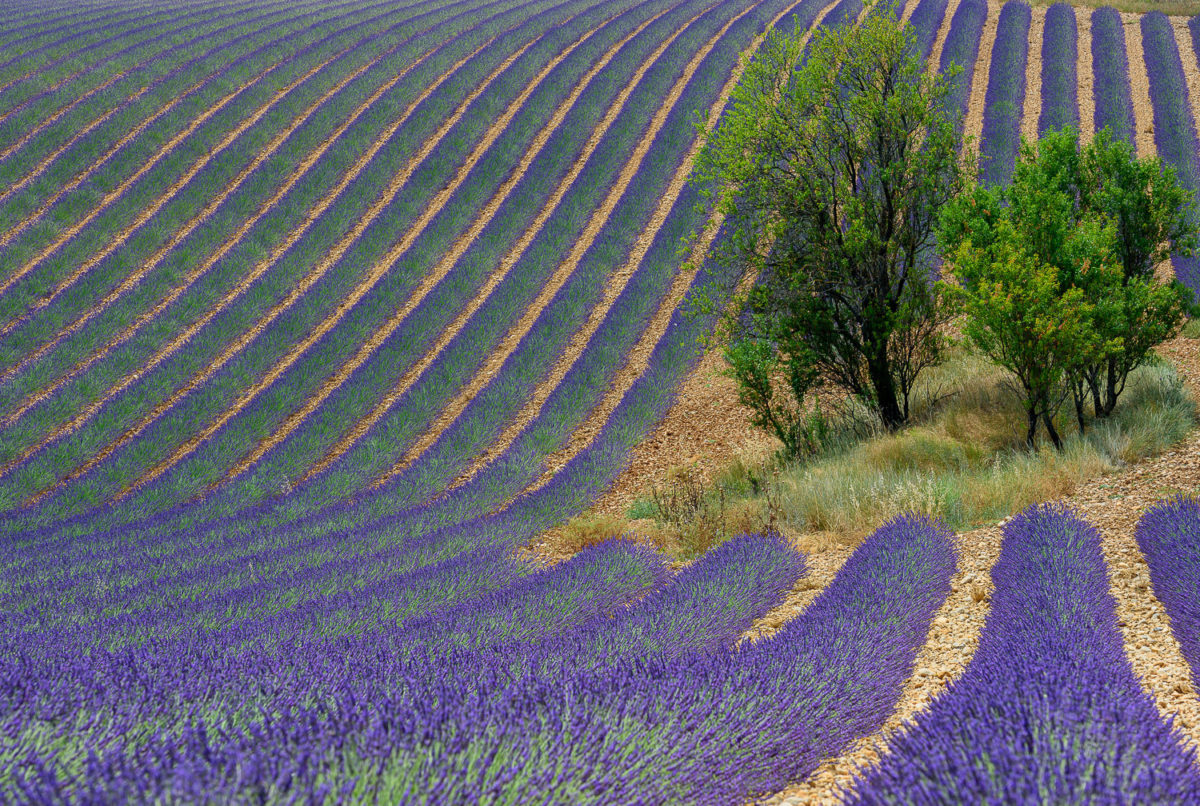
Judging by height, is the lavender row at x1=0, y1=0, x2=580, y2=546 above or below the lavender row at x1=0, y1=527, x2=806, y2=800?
above

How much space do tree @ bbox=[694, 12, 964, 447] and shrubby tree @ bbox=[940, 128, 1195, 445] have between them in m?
0.66

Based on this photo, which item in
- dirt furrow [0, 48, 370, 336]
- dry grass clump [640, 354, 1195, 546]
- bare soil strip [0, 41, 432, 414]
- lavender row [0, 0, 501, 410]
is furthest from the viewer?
dirt furrow [0, 48, 370, 336]

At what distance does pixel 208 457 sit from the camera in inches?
426

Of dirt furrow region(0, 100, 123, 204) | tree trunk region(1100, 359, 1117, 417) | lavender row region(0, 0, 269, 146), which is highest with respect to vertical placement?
lavender row region(0, 0, 269, 146)

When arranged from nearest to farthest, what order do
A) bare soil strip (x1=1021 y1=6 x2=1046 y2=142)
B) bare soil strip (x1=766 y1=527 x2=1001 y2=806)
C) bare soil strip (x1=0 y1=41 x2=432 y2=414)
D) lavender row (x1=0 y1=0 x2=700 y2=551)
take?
bare soil strip (x1=766 y1=527 x2=1001 y2=806) → bare soil strip (x1=0 y1=41 x2=432 y2=414) → lavender row (x1=0 y1=0 x2=700 y2=551) → bare soil strip (x1=1021 y1=6 x2=1046 y2=142)

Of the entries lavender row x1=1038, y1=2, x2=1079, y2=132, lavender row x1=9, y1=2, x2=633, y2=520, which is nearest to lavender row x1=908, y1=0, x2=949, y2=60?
lavender row x1=1038, y1=2, x2=1079, y2=132

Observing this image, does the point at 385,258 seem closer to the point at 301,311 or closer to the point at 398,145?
the point at 301,311

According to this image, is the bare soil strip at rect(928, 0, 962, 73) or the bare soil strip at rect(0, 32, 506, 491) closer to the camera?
the bare soil strip at rect(0, 32, 506, 491)

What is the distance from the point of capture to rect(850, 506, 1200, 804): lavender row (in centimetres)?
183

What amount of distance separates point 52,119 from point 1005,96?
70.4 ft

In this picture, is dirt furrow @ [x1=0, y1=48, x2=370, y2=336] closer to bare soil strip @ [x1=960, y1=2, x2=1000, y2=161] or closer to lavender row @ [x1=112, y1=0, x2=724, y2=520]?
lavender row @ [x1=112, y1=0, x2=724, y2=520]

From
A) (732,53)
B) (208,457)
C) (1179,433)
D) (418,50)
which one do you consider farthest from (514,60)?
(1179,433)

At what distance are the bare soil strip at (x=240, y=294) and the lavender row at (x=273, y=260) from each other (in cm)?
14

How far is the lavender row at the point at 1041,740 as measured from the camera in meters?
1.83
